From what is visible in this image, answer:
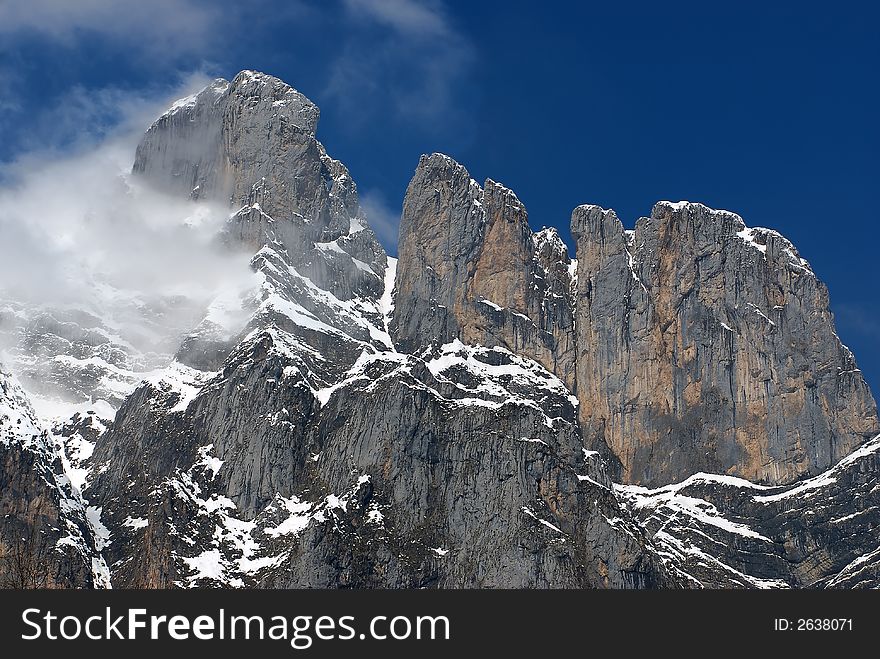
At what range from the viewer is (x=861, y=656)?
73625 millimetres

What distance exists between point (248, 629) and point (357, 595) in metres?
5.22

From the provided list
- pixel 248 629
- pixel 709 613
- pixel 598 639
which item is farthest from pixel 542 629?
pixel 248 629

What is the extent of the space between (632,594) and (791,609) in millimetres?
9210

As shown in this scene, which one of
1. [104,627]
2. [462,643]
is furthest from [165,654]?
[462,643]

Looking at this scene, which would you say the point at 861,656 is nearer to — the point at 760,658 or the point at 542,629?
the point at 760,658

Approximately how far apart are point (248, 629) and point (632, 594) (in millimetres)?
19921

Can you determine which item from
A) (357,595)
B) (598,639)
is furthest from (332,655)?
(598,639)

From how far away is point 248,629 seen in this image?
69.0m

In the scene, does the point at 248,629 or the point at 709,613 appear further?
the point at 709,613

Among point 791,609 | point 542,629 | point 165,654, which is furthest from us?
point 791,609

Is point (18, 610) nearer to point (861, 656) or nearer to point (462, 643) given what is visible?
point (462, 643)

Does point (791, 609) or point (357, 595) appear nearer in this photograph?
point (357, 595)

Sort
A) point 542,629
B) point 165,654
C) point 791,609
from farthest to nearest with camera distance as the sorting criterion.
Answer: point 791,609 < point 542,629 < point 165,654

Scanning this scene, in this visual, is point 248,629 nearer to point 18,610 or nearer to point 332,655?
point 332,655
